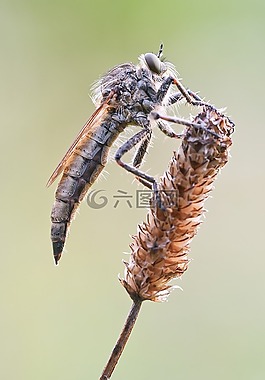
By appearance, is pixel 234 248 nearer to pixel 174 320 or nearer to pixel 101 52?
pixel 174 320

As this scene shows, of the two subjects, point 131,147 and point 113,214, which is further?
point 113,214

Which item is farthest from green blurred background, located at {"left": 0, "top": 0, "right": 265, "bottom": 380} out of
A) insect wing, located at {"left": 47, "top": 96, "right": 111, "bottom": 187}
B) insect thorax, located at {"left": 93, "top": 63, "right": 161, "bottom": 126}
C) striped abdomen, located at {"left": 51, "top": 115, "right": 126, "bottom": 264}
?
insect wing, located at {"left": 47, "top": 96, "right": 111, "bottom": 187}

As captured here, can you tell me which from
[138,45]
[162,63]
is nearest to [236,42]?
[138,45]

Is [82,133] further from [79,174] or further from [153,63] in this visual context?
[153,63]

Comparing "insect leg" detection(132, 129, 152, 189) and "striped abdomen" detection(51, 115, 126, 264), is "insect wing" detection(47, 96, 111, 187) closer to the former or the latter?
"striped abdomen" detection(51, 115, 126, 264)

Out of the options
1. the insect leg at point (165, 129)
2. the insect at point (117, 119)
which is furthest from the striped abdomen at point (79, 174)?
the insect leg at point (165, 129)

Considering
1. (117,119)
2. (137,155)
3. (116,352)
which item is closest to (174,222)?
(116,352)
